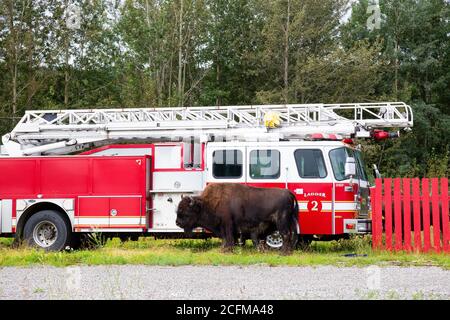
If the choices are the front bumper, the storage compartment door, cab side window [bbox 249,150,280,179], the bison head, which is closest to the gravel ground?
the bison head

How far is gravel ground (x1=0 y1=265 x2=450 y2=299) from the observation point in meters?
9.65

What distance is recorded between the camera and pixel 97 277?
11.9 m

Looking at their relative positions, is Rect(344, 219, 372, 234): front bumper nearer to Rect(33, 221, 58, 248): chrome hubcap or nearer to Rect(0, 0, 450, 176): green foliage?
Rect(33, 221, 58, 248): chrome hubcap

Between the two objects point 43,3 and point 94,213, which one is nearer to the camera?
point 94,213

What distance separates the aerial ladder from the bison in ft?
4.73

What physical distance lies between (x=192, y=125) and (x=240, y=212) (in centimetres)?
249

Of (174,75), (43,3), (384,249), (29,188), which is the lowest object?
(384,249)

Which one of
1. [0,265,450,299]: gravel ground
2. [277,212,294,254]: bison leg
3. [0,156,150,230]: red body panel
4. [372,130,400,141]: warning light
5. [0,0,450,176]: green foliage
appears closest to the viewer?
[0,265,450,299]: gravel ground

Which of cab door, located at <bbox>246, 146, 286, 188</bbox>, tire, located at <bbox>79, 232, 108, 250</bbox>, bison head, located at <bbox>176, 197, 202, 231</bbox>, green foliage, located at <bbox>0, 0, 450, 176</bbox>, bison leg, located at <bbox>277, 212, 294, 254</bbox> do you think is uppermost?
green foliage, located at <bbox>0, 0, 450, 176</bbox>

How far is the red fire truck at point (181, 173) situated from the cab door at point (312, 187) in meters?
0.02
